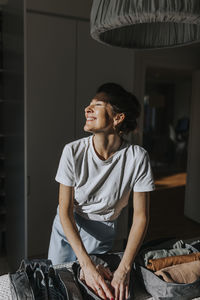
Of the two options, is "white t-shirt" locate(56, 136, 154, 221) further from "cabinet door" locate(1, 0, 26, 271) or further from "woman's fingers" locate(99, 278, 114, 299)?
"cabinet door" locate(1, 0, 26, 271)

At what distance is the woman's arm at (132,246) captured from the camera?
98 cm

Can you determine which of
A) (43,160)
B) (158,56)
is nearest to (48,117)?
(43,160)

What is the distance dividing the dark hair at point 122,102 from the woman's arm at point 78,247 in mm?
382

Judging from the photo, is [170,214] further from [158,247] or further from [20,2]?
[20,2]

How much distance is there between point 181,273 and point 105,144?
581 mm

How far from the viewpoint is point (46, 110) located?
2297 mm

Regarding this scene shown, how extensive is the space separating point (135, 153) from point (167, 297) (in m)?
0.56

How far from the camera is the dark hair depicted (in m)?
1.19

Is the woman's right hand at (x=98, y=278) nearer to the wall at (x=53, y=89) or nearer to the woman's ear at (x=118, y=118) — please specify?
the woman's ear at (x=118, y=118)

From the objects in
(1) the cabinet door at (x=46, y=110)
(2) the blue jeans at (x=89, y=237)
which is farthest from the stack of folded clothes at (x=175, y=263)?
(1) the cabinet door at (x=46, y=110)

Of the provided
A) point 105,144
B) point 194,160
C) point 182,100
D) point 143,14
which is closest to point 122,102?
point 105,144

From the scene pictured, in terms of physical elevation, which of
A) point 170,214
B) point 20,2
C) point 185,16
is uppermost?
point 20,2

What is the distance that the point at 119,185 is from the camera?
1214mm

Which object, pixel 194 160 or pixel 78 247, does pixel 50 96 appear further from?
pixel 194 160
